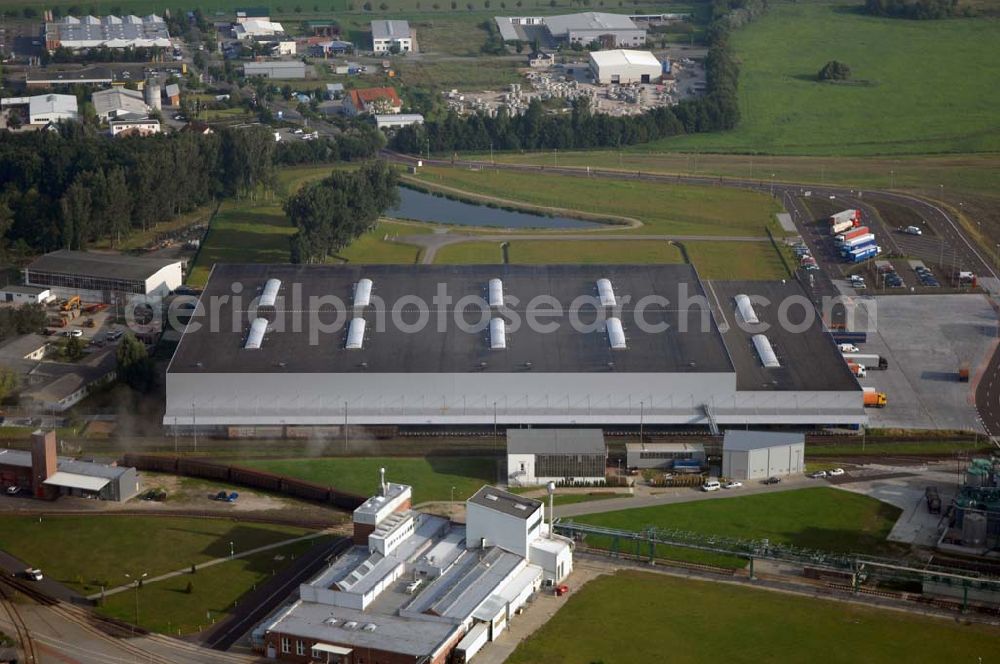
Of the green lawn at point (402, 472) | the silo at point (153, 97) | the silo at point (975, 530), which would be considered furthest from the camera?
the silo at point (153, 97)

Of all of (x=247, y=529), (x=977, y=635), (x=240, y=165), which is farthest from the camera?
(x=240, y=165)

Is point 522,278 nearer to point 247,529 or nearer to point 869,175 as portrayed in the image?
point 247,529

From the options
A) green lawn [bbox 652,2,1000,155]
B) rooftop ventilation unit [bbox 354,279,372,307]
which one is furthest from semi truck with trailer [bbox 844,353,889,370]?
green lawn [bbox 652,2,1000,155]

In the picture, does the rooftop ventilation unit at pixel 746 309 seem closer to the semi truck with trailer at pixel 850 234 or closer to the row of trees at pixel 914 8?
the semi truck with trailer at pixel 850 234

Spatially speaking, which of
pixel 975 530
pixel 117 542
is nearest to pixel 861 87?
pixel 975 530

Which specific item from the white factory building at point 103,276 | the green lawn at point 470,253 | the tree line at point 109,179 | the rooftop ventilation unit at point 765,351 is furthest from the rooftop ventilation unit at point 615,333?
the tree line at point 109,179

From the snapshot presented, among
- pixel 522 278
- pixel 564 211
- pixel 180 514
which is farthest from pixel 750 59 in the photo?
pixel 180 514

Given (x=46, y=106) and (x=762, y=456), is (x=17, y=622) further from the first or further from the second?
(x=46, y=106)

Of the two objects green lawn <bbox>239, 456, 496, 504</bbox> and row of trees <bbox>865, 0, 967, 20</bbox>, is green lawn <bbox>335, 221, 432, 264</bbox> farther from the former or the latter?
row of trees <bbox>865, 0, 967, 20</bbox>
